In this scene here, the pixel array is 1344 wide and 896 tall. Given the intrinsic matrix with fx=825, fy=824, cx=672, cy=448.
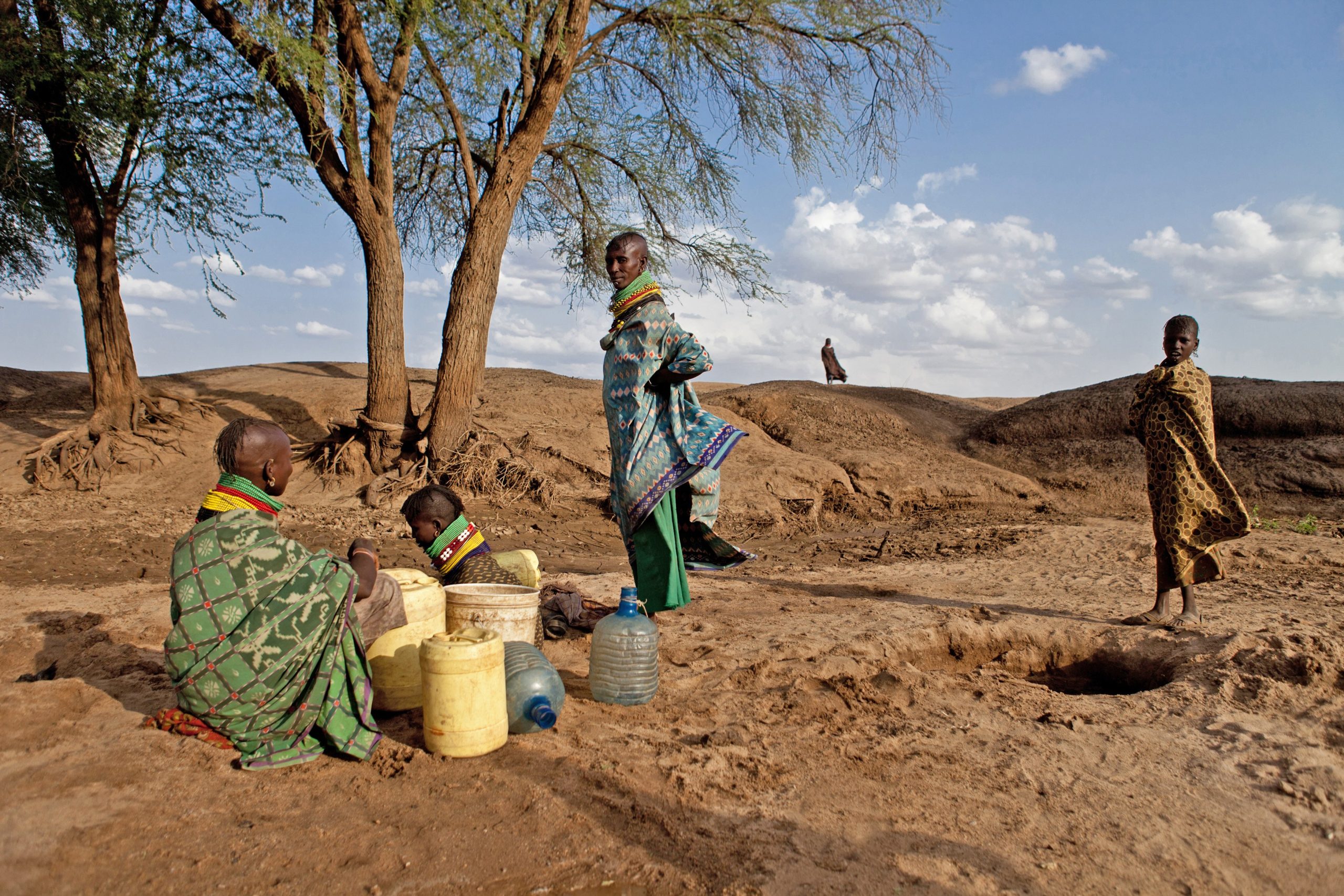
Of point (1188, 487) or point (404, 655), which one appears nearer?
point (404, 655)

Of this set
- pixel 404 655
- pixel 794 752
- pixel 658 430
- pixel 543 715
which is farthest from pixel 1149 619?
pixel 404 655

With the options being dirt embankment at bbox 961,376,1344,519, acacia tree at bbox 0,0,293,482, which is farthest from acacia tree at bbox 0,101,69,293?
dirt embankment at bbox 961,376,1344,519

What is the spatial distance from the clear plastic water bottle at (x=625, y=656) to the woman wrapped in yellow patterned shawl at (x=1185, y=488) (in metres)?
2.94

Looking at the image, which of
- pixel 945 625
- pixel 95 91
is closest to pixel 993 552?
pixel 945 625

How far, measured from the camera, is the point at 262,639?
2.56 m

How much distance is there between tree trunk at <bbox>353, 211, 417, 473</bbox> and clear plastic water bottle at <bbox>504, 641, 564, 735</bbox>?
19.3ft

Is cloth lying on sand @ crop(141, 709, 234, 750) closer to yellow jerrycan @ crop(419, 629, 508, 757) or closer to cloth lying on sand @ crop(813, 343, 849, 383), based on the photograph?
yellow jerrycan @ crop(419, 629, 508, 757)

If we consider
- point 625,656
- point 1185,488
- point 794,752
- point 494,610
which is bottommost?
point 794,752

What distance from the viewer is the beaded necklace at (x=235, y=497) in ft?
8.41

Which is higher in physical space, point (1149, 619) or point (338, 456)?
point (338, 456)

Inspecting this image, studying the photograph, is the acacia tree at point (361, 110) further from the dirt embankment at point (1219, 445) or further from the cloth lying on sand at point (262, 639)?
the dirt embankment at point (1219, 445)

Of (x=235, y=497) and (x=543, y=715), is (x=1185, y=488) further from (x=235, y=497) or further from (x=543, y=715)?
(x=235, y=497)

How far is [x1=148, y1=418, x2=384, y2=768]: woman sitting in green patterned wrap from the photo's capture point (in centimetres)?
252

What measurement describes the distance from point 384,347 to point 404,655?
231 inches
